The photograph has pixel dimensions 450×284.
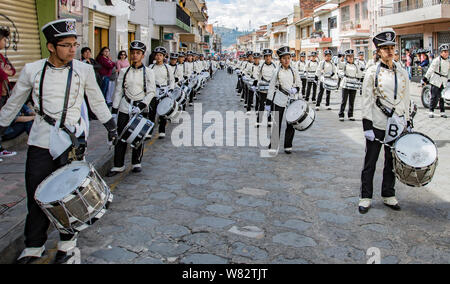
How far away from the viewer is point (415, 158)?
15.4 ft

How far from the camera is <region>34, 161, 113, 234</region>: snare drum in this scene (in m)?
3.44

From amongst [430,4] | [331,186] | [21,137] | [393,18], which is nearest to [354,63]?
[331,186]

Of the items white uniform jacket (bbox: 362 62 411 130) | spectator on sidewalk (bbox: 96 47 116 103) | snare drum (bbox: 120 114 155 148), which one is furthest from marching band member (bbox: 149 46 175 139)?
white uniform jacket (bbox: 362 62 411 130)

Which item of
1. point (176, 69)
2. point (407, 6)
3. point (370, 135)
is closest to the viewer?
point (370, 135)

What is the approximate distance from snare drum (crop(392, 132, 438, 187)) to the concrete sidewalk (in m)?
3.84

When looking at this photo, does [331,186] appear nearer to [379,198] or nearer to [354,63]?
[379,198]

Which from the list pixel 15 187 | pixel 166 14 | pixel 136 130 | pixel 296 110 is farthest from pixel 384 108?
pixel 166 14

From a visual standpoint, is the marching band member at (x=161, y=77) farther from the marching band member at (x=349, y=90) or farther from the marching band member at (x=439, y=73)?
the marching band member at (x=439, y=73)

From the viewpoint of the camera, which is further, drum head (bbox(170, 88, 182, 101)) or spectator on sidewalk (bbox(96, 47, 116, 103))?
spectator on sidewalk (bbox(96, 47, 116, 103))

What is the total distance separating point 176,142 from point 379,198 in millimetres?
5075

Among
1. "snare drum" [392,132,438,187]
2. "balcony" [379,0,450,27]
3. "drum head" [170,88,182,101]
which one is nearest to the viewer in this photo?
"snare drum" [392,132,438,187]

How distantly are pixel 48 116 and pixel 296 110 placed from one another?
16.8ft

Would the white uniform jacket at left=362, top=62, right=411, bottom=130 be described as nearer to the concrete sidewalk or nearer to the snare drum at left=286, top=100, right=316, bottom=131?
the snare drum at left=286, top=100, right=316, bottom=131

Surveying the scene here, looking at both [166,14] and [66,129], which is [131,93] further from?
[166,14]
